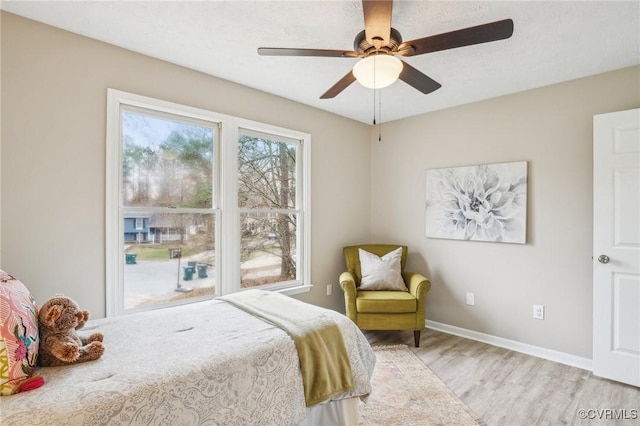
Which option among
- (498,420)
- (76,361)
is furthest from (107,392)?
(498,420)

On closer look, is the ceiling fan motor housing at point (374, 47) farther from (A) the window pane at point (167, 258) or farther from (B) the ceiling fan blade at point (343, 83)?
(A) the window pane at point (167, 258)

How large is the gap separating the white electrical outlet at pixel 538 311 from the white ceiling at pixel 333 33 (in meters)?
2.07

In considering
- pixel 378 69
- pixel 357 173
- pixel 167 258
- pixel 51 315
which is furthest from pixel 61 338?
pixel 357 173

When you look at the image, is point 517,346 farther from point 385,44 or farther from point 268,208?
point 385,44

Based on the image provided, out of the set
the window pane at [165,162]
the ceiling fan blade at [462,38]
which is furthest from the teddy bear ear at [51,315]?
the ceiling fan blade at [462,38]

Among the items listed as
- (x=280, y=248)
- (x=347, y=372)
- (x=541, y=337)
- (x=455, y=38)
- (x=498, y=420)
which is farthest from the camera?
(x=280, y=248)

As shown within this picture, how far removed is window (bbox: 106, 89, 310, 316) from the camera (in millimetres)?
2410

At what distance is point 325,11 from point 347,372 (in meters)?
2.04

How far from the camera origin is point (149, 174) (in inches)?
100

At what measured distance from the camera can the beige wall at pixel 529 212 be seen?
9.29ft

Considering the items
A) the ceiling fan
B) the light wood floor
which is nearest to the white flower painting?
the light wood floor

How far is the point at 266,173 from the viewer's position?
11.0 feet

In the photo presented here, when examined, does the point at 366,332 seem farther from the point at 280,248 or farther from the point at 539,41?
the point at 539,41

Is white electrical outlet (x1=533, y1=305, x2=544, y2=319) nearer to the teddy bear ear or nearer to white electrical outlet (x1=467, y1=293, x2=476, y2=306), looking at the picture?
white electrical outlet (x1=467, y1=293, x2=476, y2=306)
